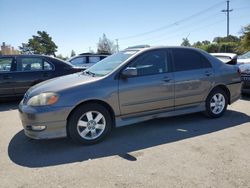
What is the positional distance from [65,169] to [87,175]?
38cm

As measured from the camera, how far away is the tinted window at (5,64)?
8195 millimetres

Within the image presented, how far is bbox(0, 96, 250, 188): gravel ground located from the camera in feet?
11.2

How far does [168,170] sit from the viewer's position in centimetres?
366

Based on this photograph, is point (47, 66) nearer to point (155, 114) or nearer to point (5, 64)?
point (5, 64)

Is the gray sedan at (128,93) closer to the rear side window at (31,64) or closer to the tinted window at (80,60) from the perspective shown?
the rear side window at (31,64)

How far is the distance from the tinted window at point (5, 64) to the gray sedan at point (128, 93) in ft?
11.8

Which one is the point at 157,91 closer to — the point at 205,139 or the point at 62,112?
the point at 205,139

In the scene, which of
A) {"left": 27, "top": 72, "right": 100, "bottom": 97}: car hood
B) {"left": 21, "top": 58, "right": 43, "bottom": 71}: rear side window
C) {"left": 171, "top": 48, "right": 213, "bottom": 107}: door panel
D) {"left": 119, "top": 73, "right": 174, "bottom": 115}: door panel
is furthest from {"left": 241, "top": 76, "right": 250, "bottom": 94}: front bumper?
{"left": 21, "top": 58, "right": 43, "bottom": 71}: rear side window

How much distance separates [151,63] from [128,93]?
0.81 metres

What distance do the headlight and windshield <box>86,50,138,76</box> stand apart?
3.35ft

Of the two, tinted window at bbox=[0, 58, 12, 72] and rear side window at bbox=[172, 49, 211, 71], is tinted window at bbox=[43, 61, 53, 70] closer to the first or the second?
tinted window at bbox=[0, 58, 12, 72]

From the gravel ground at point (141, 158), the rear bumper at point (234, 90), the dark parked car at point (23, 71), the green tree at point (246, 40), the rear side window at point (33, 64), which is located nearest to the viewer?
the gravel ground at point (141, 158)

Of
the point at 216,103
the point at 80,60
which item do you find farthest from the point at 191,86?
the point at 80,60

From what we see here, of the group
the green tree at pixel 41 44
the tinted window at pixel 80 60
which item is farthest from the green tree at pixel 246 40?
the green tree at pixel 41 44
